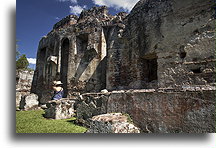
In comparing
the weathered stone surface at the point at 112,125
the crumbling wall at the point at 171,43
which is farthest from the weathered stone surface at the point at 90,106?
the crumbling wall at the point at 171,43

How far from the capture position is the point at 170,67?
479cm

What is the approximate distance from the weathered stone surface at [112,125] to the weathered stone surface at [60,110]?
2.34m

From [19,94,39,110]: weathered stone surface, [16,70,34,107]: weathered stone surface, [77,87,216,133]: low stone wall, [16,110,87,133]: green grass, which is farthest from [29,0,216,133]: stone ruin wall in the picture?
[19,94,39,110]: weathered stone surface

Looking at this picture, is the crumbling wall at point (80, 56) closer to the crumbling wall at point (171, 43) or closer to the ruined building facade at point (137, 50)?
the ruined building facade at point (137, 50)

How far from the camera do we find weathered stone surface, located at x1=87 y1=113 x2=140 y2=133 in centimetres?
229

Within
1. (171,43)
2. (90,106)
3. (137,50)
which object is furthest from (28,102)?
(171,43)

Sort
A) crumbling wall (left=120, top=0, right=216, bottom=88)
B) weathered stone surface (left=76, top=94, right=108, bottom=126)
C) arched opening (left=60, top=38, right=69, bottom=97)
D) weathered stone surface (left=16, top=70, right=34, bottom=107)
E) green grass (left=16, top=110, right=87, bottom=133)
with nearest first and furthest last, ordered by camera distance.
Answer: green grass (left=16, top=110, right=87, bottom=133), weathered stone surface (left=76, top=94, right=108, bottom=126), crumbling wall (left=120, top=0, right=216, bottom=88), arched opening (left=60, top=38, right=69, bottom=97), weathered stone surface (left=16, top=70, right=34, bottom=107)

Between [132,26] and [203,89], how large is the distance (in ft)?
15.9

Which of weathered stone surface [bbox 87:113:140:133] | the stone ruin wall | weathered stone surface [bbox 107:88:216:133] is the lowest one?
weathered stone surface [bbox 87:113:140:133]

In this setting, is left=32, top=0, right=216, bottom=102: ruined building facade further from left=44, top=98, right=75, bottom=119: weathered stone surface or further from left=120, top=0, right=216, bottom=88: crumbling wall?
left=44, top=98, right=75, bottom=119: weathered stone surface

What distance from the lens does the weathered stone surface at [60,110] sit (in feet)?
14.4

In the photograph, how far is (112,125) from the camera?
228 cm

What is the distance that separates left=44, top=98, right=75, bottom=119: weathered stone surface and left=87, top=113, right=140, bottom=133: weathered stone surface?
2341mm

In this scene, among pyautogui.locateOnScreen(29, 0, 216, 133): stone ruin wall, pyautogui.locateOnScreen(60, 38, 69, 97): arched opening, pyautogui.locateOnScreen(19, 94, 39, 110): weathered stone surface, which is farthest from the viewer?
pyautogui.locateOnScreen(60, 38, 69, 97): arched opening
